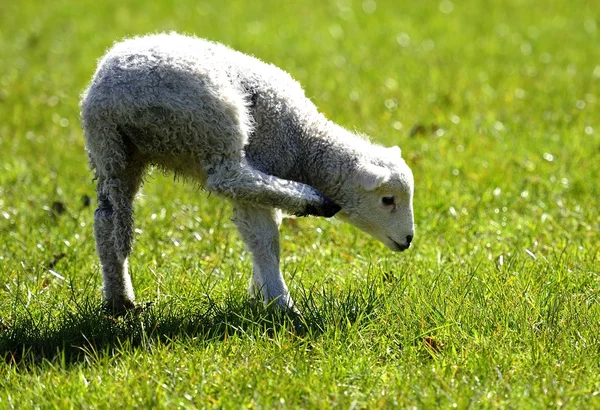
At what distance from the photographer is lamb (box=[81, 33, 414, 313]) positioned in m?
4.93

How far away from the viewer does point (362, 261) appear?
6.23 metres

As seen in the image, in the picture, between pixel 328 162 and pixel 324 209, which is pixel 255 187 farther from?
pixel 328 162

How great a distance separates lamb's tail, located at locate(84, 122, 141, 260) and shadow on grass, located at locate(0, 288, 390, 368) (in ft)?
1.24

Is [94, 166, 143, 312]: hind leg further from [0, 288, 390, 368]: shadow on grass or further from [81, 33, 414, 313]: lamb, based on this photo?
[0, 288, 390, 368]: shadow on grass

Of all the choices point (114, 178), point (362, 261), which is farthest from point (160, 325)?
point (362, 261)

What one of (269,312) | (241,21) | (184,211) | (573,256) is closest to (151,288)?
(269,312)

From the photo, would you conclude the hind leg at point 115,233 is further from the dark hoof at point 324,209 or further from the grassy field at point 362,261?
the dark hoof at point 324,209

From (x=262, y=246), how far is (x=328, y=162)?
1.90ft

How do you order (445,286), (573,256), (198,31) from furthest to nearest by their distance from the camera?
(198,31)
(573,256)
(445,286)

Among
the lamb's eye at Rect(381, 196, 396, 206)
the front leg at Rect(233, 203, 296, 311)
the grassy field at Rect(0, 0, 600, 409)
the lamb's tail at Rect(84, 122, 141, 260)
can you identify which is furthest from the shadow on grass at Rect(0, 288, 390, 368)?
the lamb's eye at Rect(381, 196, 396, 206)

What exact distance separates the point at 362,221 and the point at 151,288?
1.25 meters

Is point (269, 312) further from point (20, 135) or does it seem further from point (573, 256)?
point (20, 135)

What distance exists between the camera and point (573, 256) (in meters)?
5.96

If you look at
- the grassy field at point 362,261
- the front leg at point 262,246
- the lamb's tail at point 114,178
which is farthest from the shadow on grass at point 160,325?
the lamb's tail at point 114,178
